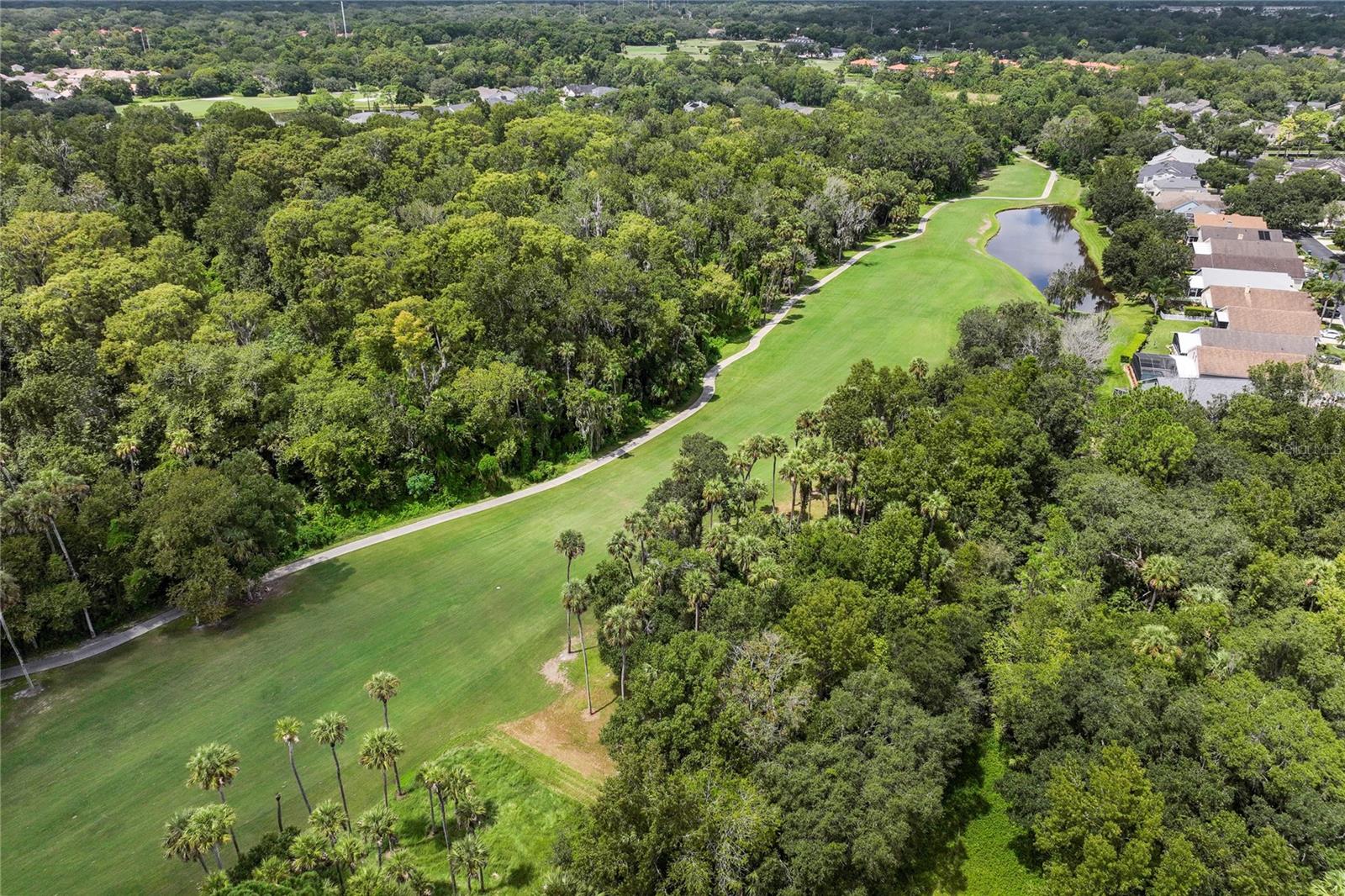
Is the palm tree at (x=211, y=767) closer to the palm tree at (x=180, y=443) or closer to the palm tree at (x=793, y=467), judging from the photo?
the palm tree at (x=180, y=443)

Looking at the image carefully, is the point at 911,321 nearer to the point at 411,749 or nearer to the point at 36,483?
the point at 411,749

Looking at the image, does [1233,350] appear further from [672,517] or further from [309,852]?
[309,852]

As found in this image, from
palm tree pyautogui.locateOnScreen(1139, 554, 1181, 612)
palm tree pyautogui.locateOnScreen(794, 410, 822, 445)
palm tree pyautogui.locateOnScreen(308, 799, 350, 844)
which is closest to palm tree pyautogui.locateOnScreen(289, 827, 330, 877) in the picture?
palm tree pyautogui.locateOnScreen(308, 799, 350, 844)

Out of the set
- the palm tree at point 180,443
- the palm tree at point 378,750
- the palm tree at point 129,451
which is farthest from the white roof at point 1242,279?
the palm tree at point 129,451

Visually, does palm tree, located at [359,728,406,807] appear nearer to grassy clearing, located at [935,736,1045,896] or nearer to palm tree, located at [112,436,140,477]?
grassy clearing, located at [935,736,1045,896]

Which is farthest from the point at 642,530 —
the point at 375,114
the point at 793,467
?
the point at 375,114

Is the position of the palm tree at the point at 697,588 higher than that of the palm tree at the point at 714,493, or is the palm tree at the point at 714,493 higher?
the palm tree at the point at 714,493
